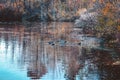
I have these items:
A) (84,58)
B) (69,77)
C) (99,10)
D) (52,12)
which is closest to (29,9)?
(52,12)

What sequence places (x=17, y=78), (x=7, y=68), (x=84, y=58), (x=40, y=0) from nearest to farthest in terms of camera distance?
(x=17, y=78) < (x=7, y=68) < (x=84, y=58) < (x=40, y=0)

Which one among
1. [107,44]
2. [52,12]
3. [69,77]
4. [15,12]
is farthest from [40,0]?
[69,77]

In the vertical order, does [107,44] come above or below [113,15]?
below

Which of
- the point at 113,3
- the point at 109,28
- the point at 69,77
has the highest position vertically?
the point at 113,3

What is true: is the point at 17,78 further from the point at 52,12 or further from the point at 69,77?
the point at 52,12

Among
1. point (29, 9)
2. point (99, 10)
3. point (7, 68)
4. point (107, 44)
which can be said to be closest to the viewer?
point (7, 68)

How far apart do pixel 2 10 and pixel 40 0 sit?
2460cm

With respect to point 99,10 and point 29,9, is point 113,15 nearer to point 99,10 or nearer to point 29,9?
point 99,10

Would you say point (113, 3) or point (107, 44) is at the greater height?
point (113, 3)

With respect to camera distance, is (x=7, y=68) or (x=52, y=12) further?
(x=52, y=12)

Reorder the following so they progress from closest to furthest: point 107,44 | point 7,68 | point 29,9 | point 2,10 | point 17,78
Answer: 1. point 17,78
2. point 7,68
3. point 107,44
4. point 2,10
5. point 29,9

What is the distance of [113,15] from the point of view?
64.6 metres

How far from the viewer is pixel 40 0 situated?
16238 centimetres

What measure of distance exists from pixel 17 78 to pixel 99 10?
37204 mm
